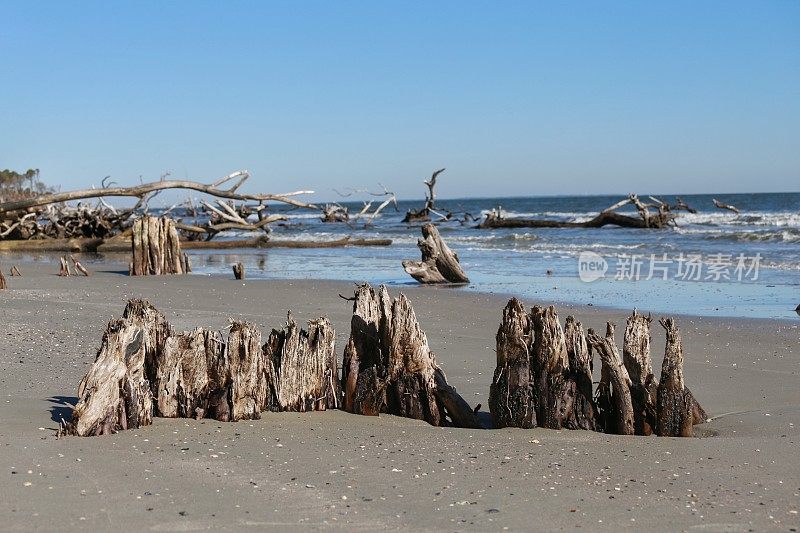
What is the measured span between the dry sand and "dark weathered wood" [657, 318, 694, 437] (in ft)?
0.50

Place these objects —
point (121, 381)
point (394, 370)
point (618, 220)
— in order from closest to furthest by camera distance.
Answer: point (121, 381) < point (394, 370) < point (618, 220)

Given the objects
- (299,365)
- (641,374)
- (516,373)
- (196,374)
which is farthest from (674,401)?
(196,374)

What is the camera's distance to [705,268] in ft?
59.7

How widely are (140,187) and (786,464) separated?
222 inches

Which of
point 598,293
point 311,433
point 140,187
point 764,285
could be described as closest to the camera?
point 311,433

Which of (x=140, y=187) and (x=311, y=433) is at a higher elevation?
(x=140, y=187)

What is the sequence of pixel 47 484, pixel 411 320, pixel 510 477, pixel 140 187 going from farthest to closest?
1. pixel 140 187
2. pixel 411 320
3. pixel 510 477
4. pixel 47 484

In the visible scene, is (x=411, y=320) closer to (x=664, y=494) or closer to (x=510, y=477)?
(x=510, y=477)

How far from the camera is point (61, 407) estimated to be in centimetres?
517

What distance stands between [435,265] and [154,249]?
531cm

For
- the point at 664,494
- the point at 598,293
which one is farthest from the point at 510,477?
the point at 598,293

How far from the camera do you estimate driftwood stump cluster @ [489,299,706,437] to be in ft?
16.4

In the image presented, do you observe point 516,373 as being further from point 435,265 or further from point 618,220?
point 618,220

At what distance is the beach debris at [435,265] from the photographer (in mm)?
15500
